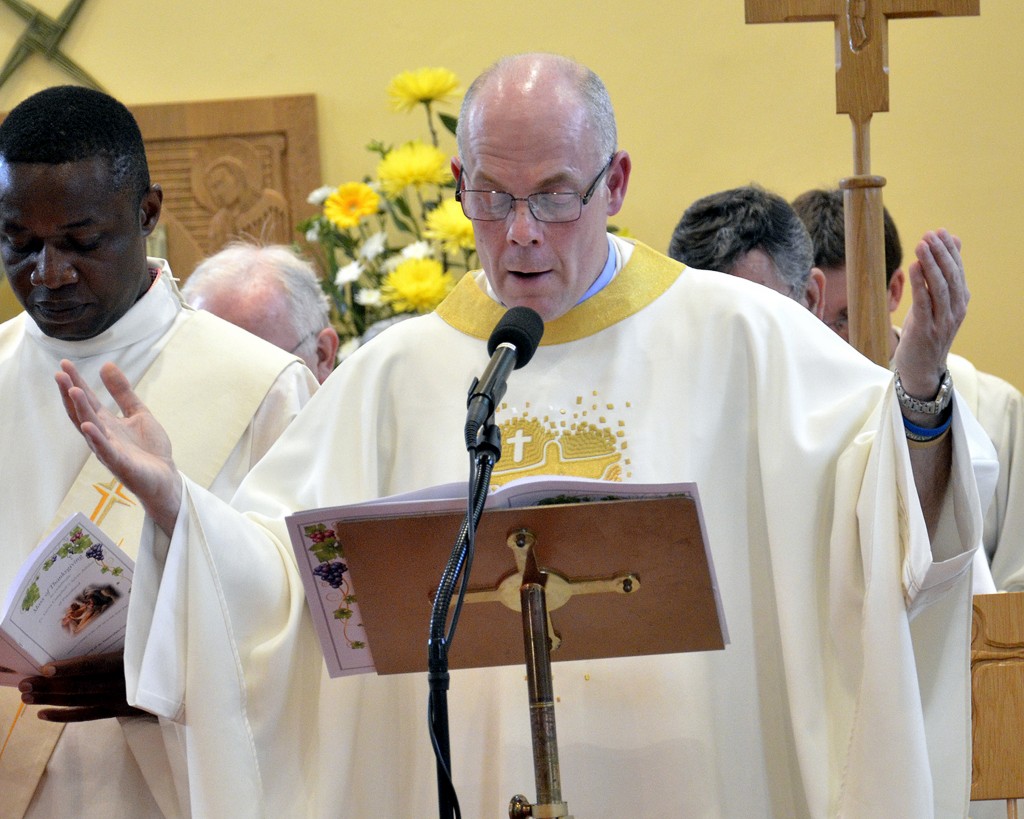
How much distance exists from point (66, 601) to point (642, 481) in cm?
115

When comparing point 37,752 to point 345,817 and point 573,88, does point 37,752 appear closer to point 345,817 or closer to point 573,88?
point 345,817

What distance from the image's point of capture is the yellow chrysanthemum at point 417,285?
5.72 m

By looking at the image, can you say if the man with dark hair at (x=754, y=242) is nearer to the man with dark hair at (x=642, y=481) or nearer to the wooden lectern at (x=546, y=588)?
the man with dark hair at (x=642, y=481)

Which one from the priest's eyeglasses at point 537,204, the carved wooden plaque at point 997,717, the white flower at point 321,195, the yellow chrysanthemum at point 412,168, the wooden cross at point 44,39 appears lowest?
the carved wooden plaque at point 997,717

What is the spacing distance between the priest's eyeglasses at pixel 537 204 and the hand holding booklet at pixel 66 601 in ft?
3.18

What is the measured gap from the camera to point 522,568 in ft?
7.63

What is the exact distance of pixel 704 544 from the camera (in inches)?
92.4

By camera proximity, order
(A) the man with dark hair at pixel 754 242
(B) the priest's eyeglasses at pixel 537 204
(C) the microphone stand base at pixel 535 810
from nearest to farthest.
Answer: (C) the microphone stand base at pixel 535 810 → (B) the priest's eyeglasses at pixel 537 204 → (A) the man with dark hair at pixel 754 242

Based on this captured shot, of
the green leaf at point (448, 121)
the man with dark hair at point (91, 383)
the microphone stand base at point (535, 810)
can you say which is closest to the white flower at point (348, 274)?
the green leaf at point (448, 121)

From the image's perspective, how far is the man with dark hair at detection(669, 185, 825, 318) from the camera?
440 cm

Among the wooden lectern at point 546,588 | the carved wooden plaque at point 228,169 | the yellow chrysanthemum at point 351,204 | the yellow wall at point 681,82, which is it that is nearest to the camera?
the wooden lectern at point 546,588

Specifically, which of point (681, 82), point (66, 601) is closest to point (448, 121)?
point (681, 82)

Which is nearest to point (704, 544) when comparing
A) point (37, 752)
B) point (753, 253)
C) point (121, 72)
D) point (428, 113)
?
point (37, 752)

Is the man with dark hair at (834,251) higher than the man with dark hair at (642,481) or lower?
higher
